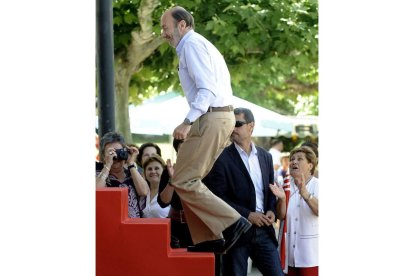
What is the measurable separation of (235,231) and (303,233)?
83 centimetres

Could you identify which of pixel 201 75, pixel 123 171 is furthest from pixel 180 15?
pixel 123 171

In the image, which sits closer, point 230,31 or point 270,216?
point 270,216

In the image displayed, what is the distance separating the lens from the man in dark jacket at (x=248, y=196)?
23.0ft

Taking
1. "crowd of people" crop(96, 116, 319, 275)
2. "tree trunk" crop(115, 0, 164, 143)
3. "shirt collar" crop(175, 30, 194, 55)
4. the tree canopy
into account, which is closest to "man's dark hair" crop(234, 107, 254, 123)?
"crowd of people" crop(96, 116, 319, 275)

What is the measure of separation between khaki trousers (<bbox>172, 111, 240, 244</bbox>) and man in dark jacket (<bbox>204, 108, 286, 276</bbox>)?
38 centimetres

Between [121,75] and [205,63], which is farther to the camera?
[121,75]

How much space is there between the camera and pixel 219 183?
7.07 m

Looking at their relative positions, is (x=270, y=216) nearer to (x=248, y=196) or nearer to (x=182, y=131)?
(x=248, y=196)

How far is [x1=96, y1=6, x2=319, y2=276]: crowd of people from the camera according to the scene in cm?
650
